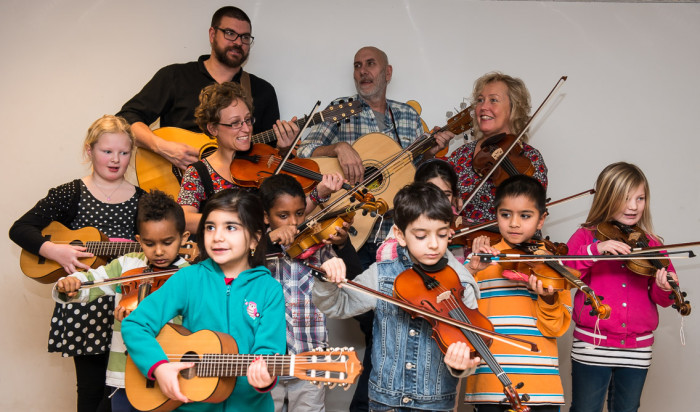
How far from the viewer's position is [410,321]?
2277 mm

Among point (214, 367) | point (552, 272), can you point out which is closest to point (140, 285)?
point (214, 367)

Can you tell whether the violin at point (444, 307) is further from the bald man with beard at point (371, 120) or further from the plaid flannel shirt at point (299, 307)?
the bald man with beard at point (371, 120)

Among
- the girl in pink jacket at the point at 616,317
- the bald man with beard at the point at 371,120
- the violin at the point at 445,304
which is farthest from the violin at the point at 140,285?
the girl in pink jacket at the point at 616,317

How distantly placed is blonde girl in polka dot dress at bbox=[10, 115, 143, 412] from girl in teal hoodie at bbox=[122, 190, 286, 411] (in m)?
1.04

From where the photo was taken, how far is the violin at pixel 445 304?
6.70 feet

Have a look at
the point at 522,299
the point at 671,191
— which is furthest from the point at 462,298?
the point at 671,191

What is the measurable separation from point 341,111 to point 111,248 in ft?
4.50

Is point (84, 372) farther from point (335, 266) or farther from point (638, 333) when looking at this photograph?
Result: point (638, 333)

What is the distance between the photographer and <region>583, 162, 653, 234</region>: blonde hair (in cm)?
291

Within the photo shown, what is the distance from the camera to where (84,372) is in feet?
10.1

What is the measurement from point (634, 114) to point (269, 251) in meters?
2.68

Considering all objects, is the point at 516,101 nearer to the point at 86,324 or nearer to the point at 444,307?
the point at 444,307

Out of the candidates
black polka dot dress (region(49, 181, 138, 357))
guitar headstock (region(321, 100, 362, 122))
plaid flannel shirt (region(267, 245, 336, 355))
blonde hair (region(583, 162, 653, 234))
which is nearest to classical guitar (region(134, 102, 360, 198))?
guitar headstock (region(321, 100, 362, 122))

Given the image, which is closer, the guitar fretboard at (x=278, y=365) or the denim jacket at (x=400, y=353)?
the guitar fretboard at (x=278, y=365)
